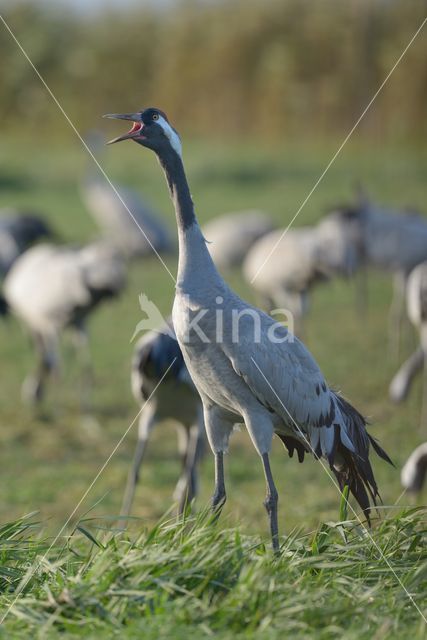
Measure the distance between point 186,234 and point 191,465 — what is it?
7.52ft

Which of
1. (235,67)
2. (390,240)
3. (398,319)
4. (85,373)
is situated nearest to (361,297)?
(390,240)

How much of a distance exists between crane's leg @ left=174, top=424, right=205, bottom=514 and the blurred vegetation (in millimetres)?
18926

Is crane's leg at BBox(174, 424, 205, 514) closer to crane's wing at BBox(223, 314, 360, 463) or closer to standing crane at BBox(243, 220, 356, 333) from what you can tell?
crane's wing at BBox(223, 314, 360, 463)

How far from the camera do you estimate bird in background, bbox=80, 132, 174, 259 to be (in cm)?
1585

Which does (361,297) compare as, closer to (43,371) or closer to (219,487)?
(43,371)

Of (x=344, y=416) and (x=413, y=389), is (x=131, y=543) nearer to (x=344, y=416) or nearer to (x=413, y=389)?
(x=344, y=416)

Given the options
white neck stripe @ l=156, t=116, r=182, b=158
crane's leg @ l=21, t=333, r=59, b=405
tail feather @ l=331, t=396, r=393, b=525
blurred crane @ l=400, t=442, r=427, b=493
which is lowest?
blurred crane @ l=400, t=442, r=427, b=493

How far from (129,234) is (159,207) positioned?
553 centimetres

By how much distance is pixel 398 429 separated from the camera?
318 inches

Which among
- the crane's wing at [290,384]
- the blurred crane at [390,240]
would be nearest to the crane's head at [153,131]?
the crane's wing at [290,384]

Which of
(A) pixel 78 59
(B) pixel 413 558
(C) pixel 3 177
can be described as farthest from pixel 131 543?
(A) pixel 78 59

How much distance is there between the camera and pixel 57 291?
8656mm

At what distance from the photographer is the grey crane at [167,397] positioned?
5805 mm

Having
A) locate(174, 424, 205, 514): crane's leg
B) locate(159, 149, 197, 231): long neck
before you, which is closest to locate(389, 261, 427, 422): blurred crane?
locate(174, 424, 205, 514): crane's leg
